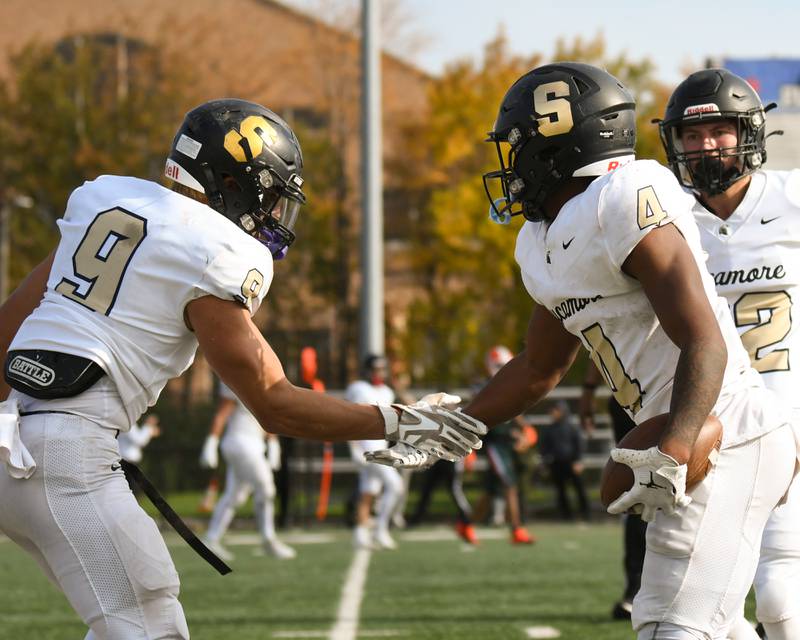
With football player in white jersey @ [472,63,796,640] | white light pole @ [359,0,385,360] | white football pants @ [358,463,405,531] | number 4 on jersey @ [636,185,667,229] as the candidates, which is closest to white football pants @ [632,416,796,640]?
football player in white jersey @ [472,63,796,640]

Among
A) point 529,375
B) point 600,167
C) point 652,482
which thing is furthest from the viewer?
point 529,375

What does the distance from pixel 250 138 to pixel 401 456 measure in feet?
3.21

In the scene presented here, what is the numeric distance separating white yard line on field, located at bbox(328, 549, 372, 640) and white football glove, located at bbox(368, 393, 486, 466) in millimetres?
2820

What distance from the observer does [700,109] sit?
4383 millimetres

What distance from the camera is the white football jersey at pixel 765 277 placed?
14.0ft

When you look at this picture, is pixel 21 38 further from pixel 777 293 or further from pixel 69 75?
pixel 777 293

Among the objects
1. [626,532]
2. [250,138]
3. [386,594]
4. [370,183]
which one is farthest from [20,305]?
[370,183]

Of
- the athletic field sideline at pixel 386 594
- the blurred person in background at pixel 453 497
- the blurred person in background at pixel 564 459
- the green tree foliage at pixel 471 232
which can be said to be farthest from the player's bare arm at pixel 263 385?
the green tree foliage at pixel 471 232

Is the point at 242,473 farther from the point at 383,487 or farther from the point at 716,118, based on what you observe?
the point at 716,118

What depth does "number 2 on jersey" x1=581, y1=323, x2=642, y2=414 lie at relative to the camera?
329 centimetres

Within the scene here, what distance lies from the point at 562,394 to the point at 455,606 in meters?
9.98

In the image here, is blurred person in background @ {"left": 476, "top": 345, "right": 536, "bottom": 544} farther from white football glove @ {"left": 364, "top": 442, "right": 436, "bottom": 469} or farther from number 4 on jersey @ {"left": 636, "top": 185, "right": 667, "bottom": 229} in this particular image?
number 4 on jersey @ {"left": 636, "top": 185, "right": 667, "bottom": 229}

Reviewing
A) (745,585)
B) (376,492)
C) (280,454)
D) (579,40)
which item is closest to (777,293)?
(745,585)

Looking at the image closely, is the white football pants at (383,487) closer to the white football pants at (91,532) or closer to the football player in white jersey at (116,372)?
the football player in white jersey at (116,372)
